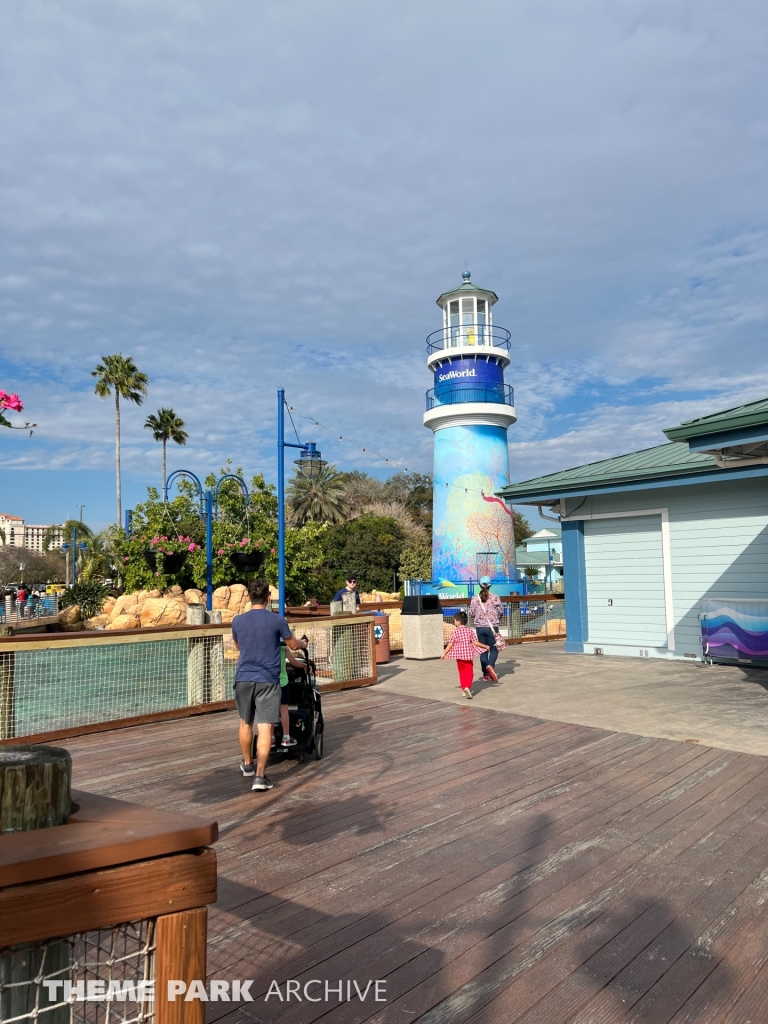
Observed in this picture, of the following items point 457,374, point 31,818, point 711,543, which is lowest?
point 31,818

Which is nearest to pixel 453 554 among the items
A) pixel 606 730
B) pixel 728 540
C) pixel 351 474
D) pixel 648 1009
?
pixel 728 540

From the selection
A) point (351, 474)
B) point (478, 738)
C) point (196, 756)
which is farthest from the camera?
point (351, 474)

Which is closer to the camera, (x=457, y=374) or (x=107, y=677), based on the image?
(x=107, y=677)

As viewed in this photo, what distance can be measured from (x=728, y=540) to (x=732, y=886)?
956 cm

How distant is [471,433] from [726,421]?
1953cm

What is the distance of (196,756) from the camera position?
6.66m

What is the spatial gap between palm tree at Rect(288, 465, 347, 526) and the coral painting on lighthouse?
24141mm

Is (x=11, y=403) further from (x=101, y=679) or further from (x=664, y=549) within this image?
(x=664, y=549)

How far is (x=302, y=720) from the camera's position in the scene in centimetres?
644

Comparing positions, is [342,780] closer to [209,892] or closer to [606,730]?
[606,730]

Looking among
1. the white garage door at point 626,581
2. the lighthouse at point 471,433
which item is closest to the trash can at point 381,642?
the white garage door at point 626,581

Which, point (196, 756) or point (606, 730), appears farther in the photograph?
point (606, 730)

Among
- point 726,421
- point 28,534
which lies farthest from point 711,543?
point 28,534

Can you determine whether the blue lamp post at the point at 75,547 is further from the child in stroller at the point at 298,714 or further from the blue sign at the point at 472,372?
the child in stroller at the point at 298,714
